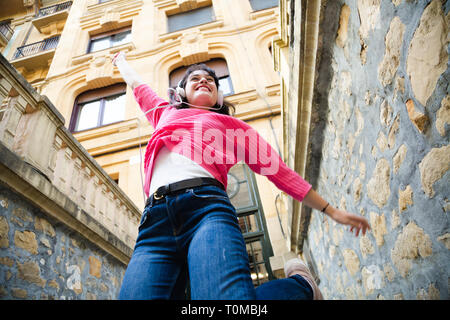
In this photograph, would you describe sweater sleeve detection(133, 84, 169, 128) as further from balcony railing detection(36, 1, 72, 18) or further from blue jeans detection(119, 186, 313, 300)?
balcony railing detection(36, 1, 72, 18)

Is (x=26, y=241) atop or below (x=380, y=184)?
atop

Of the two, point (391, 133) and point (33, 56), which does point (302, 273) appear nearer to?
point (391, 133)

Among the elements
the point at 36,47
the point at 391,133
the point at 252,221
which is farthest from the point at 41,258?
the point at 36,47

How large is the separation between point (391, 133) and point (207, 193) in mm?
925

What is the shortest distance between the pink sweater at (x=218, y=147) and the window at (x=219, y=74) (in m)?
6.88

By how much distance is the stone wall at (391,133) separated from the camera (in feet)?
3.14

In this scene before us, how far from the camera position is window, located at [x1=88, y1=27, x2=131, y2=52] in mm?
10688

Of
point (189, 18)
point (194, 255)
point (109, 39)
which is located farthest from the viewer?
point (109, 39)

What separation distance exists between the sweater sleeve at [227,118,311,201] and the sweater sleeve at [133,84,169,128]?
0.59 metres

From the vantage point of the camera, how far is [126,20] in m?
11.1

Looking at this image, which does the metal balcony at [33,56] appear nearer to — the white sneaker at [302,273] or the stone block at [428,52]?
the white sneaker at [302,273]

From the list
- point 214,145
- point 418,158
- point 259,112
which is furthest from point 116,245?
point 259,112

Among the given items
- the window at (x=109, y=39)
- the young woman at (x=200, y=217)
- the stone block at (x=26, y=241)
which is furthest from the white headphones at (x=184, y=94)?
the window at (x=109, y=39)

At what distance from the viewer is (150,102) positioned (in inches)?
72.9
